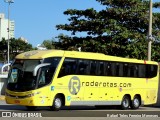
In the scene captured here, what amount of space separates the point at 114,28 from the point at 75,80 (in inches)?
768

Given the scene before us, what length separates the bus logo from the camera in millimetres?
23634

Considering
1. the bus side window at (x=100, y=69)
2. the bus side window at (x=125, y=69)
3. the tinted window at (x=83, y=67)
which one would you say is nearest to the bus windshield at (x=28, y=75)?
the tinted window at (x=83, y=67)

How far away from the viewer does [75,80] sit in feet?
78.2

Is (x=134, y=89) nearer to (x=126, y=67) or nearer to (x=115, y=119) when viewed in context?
(x=126, y=67)

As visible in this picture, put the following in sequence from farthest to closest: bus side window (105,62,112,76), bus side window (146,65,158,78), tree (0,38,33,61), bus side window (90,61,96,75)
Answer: tree (0,38,33,61), bus side window (146,65,158,78), bus side window (105,62,112,76), bus side window (90,61,96,75)

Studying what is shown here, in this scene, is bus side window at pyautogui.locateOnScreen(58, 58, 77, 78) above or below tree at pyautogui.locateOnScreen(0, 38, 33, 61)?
below

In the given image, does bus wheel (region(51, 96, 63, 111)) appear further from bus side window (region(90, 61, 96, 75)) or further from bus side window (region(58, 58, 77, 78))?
bus side window (region(90, 61, 96, 75))

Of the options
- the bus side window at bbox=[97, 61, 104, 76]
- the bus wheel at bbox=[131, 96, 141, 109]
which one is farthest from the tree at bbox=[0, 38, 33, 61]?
the bus side window at bbox=[97, 61, 104, 76]

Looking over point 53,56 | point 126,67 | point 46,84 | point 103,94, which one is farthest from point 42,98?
point 126,67

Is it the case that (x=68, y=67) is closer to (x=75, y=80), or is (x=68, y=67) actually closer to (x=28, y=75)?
(x=75, y=80)

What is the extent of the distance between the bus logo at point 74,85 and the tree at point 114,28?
18.7 m

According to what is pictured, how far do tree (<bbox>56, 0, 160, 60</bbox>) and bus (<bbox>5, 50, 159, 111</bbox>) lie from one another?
549 inches

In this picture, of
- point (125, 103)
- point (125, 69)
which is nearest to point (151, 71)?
point (125, 69)

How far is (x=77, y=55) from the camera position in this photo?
24047 mm
